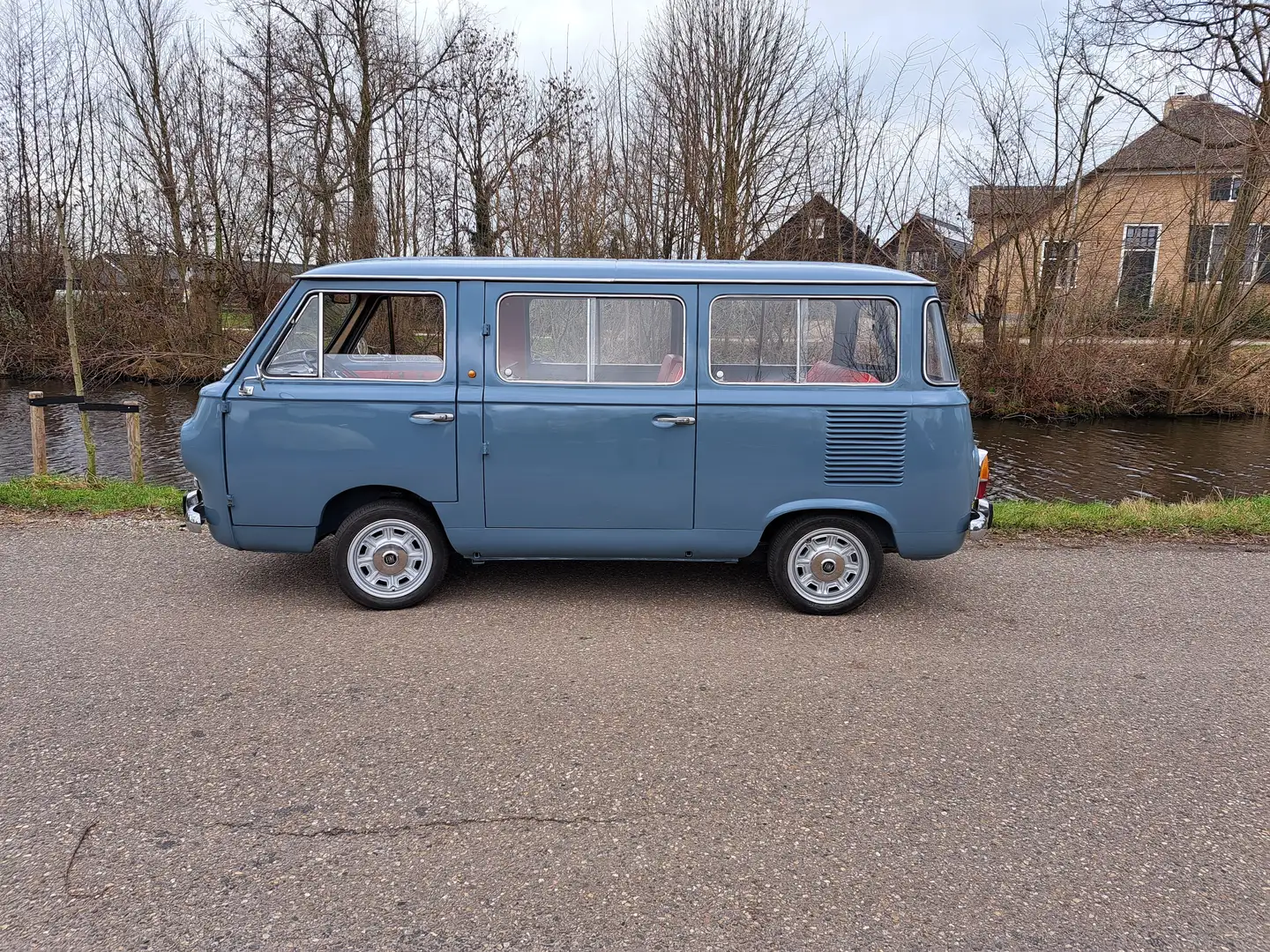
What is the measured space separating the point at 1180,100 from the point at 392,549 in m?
20.4

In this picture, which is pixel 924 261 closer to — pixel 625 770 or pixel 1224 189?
pixel 1224 189

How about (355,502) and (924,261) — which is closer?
(355,502)

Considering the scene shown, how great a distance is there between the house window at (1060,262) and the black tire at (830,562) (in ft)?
58.8

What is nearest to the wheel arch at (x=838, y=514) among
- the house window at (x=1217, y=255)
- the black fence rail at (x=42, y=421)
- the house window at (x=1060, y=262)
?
the black fence rail at (x=42, y=421)

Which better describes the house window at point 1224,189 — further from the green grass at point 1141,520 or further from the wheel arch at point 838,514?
the wheel arch at point 838,514

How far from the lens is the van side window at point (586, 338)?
5055 mm

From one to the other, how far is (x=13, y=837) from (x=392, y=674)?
1.63 meters

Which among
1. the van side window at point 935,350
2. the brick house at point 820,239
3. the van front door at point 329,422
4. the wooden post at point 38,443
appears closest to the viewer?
the van front door at point 329,422

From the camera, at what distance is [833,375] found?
5113mm

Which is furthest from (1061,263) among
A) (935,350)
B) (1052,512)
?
(935,350)

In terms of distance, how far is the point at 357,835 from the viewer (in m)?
2.92

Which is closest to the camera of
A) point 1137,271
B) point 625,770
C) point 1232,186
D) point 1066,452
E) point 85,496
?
point 625,770

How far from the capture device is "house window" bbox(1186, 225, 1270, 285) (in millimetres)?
19031

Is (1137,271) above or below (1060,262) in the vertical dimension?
below
